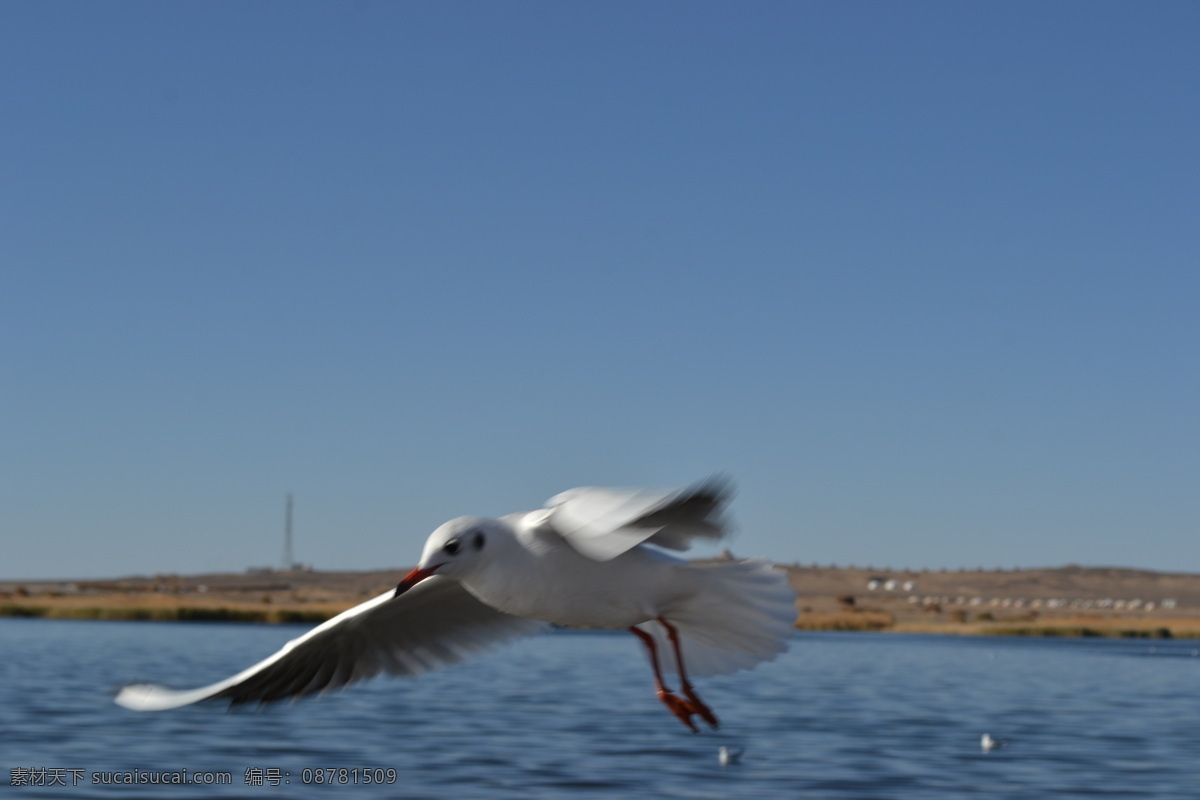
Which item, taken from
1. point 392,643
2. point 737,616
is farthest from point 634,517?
point 392,643

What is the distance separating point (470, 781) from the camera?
1727 centimetres

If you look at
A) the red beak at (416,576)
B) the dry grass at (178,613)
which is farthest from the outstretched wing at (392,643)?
the dry grass at (178,613)

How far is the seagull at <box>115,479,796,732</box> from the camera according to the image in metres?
4.70

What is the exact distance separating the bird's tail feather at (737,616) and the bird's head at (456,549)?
1.40 metres

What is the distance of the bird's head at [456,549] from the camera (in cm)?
511

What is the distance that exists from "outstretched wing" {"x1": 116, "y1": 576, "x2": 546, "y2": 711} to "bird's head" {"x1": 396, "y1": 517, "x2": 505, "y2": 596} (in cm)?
234

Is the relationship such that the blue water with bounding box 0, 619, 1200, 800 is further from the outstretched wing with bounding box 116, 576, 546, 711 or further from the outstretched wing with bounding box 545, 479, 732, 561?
the outstretched wing with bounding box 545, 479, 732, 561

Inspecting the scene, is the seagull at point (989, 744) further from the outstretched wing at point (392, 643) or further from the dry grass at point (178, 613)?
the dry grass at point (178, 613)

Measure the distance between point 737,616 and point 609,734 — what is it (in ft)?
52.6

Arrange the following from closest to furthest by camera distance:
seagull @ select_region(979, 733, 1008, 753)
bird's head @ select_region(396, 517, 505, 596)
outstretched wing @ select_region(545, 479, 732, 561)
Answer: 1. outstretched wing @ select_region(545, 479, 732, 561)
2. bird's head @ select_region(396, 517, 505, 596)
3. seagull @ select_region(979, 733, 1008, 753)

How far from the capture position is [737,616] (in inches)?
258

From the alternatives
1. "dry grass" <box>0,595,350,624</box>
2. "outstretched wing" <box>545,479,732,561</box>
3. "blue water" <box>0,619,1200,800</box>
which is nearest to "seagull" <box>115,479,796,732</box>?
"outstretched wing" <box>545,479,732,561</box>

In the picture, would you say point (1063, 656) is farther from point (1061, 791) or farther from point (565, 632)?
point (1061, 791)

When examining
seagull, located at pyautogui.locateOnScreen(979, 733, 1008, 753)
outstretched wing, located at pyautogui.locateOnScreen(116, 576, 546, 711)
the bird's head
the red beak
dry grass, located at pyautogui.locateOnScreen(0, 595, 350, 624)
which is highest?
the bird's head
